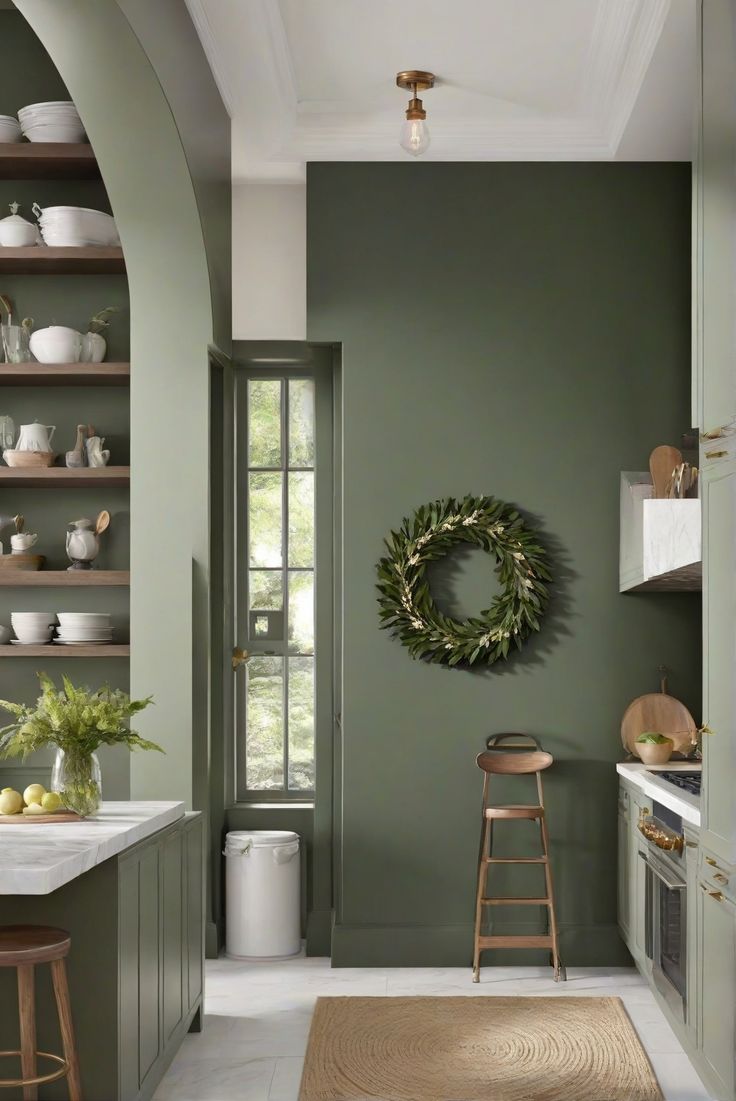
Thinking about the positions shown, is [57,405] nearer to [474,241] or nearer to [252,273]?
[252,273]

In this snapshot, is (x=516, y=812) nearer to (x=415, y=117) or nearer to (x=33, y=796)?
(x=33, y=796)

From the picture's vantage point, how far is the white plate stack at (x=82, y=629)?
4.68m

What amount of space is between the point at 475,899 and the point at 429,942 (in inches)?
10.1

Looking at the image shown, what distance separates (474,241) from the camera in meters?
5.04

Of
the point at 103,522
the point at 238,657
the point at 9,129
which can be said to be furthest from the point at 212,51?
the point at 238,657

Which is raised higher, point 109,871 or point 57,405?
point 57,405

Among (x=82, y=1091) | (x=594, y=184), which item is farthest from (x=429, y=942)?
(x=594, y=184)

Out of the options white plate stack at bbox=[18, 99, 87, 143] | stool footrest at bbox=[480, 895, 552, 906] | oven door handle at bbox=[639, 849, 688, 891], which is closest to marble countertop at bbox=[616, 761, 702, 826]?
oven door handle at bbox=[639, 849, 688, 891]

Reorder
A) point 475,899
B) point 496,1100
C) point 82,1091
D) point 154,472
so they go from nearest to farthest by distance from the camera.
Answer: point 82,1091, point 496,1100, point 154,472, point 475,899

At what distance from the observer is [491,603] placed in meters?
4.95

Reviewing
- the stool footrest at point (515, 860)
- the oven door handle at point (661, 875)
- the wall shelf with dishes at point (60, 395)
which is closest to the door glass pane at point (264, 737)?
the wall shelf with dishes at point (60, 395)

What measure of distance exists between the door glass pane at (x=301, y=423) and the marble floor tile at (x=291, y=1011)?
2195 millimetres

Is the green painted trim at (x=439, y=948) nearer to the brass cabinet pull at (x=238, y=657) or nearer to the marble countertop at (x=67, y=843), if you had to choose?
the brass cabinet pull at (x=238, y=657)

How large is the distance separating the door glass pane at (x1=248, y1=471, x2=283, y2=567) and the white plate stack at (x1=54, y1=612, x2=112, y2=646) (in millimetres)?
923
